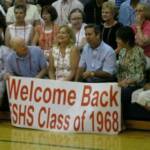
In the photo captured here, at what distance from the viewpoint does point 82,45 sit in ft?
21.6

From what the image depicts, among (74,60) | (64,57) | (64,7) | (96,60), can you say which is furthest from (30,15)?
(96,60)

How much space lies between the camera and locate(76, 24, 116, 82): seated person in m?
5.79

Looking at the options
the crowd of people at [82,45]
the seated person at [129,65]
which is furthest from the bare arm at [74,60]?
the seated person at [129,65]

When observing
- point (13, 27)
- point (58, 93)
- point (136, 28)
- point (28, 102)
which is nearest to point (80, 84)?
point (58, 93)

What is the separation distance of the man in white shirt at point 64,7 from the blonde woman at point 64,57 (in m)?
1.12

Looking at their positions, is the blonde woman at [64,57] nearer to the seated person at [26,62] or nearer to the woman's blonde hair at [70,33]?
the woman's blonde hair at [70,33]

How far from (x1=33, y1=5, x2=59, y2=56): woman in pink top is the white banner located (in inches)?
39.2

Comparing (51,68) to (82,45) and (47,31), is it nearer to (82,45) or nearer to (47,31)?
(82,45)

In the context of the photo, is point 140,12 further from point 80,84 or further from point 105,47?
point 80,84

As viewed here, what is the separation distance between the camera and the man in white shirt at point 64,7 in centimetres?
720

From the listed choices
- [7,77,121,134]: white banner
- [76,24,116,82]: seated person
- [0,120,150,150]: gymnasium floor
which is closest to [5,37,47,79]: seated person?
[7,77,121,134]: white banner

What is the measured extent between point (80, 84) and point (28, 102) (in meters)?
0.64

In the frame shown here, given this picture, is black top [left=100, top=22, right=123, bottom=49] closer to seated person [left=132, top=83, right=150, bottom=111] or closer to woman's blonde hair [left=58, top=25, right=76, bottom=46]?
woman's blonde hair [left=58, top=25, right=76, bottom=46]

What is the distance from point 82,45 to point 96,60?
0.74 meters
